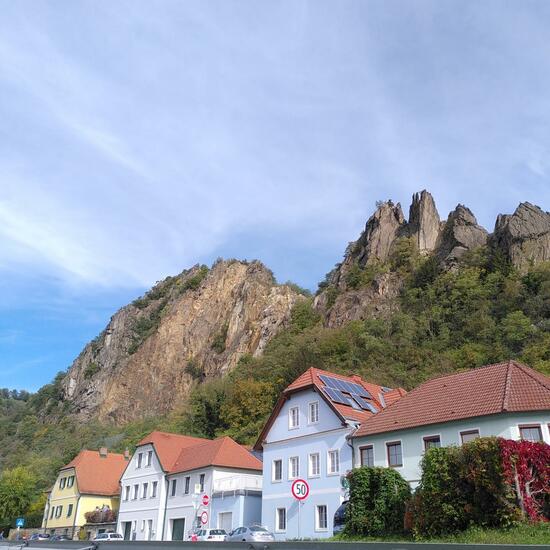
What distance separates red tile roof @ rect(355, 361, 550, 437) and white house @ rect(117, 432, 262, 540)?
12.3 meters

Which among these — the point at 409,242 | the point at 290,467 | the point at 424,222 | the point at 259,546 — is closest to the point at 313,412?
the point at 290,467

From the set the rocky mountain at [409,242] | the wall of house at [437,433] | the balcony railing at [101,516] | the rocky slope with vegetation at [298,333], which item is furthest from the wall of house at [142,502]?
the rocky mountain at [409,242]

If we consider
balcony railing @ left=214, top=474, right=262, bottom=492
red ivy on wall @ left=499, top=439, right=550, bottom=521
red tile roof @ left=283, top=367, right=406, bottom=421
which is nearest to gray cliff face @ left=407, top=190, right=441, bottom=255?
red tile roof @ left=283, top=367, right=406, bottom=421

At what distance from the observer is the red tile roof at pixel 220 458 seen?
40094mm

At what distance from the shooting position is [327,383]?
3469 centimetres

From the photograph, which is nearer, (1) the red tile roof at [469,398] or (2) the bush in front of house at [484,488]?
(2) the bush in front of house at [484,488]

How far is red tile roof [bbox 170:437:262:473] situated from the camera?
40.1m

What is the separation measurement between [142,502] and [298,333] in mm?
46239

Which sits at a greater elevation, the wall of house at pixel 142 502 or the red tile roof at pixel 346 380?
the red tile roof at pixel 346 380

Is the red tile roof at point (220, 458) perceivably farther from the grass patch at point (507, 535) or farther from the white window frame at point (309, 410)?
the grass patch at point (507, 535)

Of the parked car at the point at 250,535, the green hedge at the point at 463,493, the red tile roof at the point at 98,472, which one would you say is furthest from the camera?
the red tile roof at the point at 98,472

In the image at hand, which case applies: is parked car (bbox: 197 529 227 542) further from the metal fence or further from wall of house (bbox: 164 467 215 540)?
the metal fence

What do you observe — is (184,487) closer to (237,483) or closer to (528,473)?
(237,483)

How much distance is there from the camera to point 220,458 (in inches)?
1575
